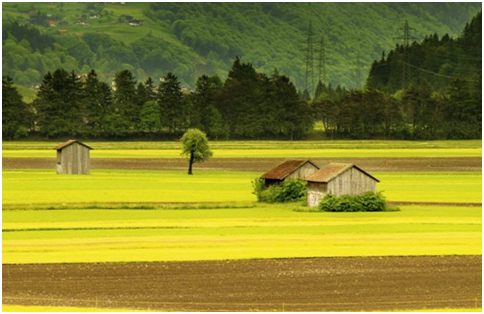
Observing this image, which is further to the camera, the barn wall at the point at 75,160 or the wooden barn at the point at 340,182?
the barn wall at the point at 75,160

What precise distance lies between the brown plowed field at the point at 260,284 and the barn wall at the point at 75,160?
2465 inches

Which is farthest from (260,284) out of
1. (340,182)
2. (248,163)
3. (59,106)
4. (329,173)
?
(59,106)

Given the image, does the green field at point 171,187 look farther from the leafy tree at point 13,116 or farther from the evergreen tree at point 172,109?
the evergreen tree at point 172,109

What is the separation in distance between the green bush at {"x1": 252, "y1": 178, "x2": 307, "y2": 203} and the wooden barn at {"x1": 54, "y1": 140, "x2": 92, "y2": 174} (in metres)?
33.2

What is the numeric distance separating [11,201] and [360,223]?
2774cm

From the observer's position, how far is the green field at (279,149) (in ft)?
477

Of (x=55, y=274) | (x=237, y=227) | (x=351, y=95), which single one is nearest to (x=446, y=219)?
(x=237, y=227)

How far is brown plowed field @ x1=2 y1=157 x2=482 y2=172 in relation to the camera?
394 ft

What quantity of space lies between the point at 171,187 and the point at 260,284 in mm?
51429

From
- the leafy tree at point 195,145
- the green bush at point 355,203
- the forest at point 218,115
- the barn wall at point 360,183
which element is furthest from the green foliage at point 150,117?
the green bush at point 355,203

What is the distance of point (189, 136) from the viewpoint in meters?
113

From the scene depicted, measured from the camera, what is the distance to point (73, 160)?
11100 centimetres

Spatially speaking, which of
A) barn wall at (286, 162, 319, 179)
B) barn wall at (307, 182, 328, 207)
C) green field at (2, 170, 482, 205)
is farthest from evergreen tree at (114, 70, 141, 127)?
barn wall at (307, 182, 328, 207)

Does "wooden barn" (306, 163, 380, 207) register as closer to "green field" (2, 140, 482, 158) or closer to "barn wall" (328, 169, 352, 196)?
"barn wall" (328, 169, 352, 196)
